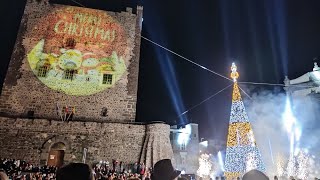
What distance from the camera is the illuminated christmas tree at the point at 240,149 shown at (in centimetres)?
1397

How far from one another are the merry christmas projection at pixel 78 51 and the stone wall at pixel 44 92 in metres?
0.33

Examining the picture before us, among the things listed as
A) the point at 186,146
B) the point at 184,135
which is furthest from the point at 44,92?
the point at 184,135

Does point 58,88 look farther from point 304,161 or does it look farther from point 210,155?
point 210,155

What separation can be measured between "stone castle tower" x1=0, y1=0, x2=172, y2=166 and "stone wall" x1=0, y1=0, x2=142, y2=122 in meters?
0.07

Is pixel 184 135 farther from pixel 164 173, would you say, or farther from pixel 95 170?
pixel 164 173

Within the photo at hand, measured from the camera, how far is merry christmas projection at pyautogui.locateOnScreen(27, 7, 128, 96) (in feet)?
68.7

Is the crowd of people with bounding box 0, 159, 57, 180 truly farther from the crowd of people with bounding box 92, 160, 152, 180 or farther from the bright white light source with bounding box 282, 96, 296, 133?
the bright white light source with bounding box 282, 96, 296, 133

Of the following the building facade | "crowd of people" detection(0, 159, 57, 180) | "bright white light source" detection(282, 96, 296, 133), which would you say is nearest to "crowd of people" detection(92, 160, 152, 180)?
"crowd of people" detection(0, 159, 57, 180)

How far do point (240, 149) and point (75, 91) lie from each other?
13.8 meters

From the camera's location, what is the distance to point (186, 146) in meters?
36.9

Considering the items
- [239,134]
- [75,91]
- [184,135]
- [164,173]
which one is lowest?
[164,173]

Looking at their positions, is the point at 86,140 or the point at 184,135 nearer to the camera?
the point at 86,140

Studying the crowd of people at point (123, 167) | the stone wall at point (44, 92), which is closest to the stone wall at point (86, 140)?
the crowd of people at point (123, 167)

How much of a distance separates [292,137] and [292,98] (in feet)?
15.8
